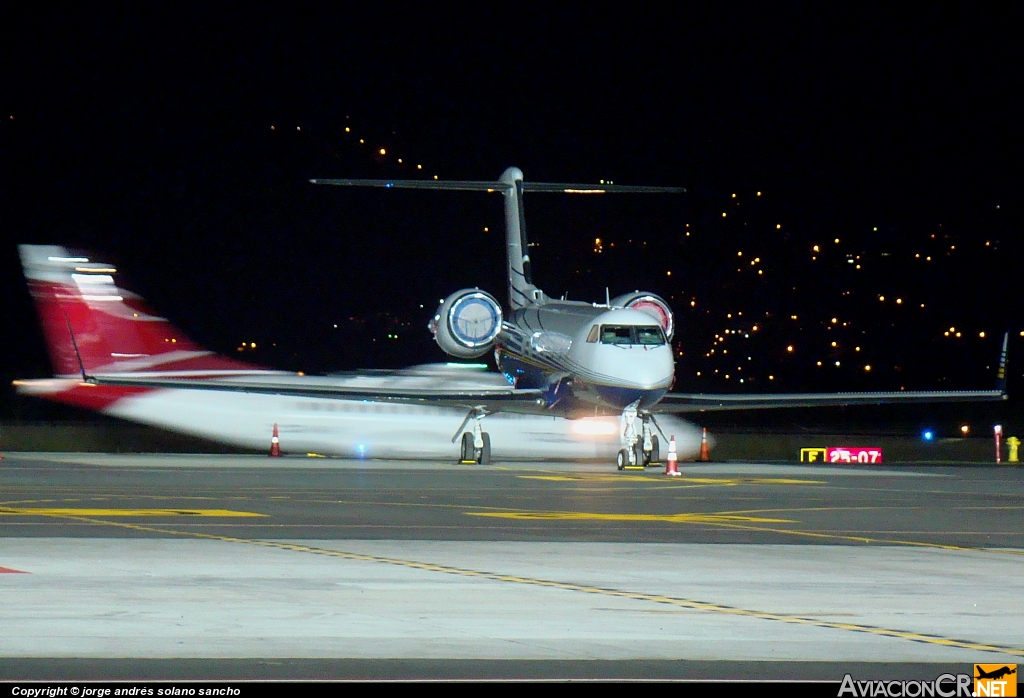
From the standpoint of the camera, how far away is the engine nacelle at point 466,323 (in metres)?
36.1

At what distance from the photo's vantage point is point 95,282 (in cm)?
4591

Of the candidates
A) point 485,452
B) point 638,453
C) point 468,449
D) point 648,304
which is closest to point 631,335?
point 638,453

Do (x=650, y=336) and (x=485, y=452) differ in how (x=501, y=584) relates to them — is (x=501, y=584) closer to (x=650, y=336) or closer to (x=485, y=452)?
(x=650, y=336)

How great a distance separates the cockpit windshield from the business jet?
0.03 metres

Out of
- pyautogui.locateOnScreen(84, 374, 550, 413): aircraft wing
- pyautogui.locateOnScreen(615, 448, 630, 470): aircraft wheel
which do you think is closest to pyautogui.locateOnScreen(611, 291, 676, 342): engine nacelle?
pyautogui.locateOnScreen(84, 374, 550, 413): aircraft wing

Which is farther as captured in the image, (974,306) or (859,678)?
(974,306)

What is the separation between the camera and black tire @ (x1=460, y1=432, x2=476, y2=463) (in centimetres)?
3450

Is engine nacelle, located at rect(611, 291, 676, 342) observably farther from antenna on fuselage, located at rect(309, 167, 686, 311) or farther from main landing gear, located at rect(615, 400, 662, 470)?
main landing gear, located at rect(615, 400, 662, 470)

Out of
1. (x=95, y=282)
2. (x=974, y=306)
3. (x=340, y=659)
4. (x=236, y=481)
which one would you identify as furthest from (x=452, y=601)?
(x=974, y=306)

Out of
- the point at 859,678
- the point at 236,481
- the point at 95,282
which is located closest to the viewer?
the point at 859,678

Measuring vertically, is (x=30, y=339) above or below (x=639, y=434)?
above

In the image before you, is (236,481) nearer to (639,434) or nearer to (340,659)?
(639,434)

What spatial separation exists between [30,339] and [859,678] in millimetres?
75565

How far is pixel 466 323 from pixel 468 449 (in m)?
3.15
